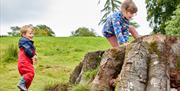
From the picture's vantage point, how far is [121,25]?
1034cm

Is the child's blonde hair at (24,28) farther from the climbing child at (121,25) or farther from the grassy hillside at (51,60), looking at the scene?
the grassy hillside at (51,60)

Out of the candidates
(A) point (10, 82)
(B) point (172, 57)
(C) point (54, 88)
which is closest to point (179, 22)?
(A) point (10, 82)

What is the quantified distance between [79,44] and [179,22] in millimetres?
5785

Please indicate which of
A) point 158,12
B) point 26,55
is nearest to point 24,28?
point 26,55

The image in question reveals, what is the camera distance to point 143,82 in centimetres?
877

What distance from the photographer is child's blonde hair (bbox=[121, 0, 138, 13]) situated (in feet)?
32.8

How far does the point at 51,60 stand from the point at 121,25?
35.6ft

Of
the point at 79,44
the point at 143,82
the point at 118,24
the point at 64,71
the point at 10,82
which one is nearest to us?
the point at 143,82

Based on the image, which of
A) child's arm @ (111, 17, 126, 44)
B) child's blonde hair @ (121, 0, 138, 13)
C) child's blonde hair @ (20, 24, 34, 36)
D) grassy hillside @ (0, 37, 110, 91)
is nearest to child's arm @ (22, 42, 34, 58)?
child's blonde hair @ (20, 24, 34, 36)

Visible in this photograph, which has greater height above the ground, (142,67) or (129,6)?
(129,6)

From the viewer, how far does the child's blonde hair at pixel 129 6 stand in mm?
9984

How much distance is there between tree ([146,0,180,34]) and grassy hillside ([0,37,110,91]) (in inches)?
228

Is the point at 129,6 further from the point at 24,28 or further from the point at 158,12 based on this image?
the point at 158,12

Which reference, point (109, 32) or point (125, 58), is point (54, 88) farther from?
point (125, 58)
